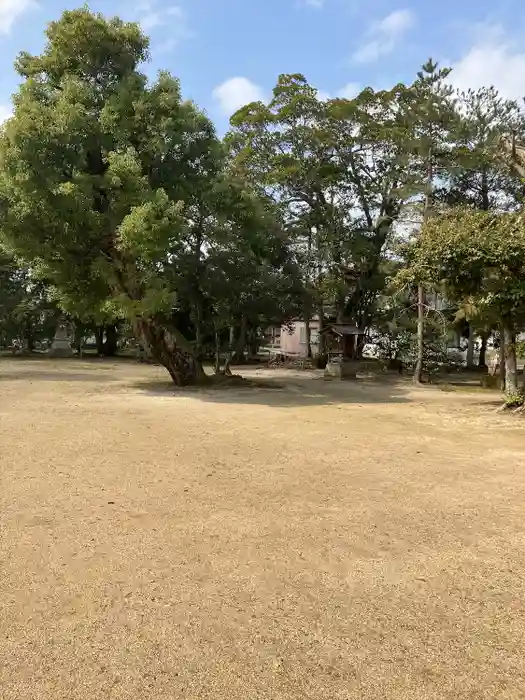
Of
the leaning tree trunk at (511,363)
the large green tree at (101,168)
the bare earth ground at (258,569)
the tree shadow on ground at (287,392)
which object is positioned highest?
the large green tree at (101,168)

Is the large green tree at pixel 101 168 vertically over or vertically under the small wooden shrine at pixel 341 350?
over

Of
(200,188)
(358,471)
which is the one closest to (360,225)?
(200,188)

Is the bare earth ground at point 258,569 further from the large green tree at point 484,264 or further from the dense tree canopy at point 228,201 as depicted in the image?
the dense tree canopy at point 228,201

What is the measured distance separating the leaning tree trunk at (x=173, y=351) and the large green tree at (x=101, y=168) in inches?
3.6

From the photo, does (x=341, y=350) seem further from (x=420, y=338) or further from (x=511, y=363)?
(x=511, y=363)

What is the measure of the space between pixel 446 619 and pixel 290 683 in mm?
1111

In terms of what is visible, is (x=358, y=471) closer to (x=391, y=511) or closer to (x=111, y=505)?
(x=391, y=511)

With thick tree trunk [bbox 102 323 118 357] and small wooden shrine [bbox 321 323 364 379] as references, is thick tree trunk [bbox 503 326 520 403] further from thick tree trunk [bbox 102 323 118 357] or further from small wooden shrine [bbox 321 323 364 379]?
thick tree trunk [bbox 102 323 118 357]

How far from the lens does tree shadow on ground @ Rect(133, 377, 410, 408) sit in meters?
13.7

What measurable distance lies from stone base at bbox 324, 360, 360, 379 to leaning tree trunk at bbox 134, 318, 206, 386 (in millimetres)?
7000

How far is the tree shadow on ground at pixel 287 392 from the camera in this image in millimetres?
13712

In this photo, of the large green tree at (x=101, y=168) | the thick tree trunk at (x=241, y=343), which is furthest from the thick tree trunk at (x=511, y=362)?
the thick tree trunk at (x=241, y=343)

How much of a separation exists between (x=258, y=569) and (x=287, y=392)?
12.4 meters

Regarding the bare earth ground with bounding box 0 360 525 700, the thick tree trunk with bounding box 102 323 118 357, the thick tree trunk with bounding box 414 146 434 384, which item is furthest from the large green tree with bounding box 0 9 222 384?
the thick tree trunk with bounding box 102 323 118 357
